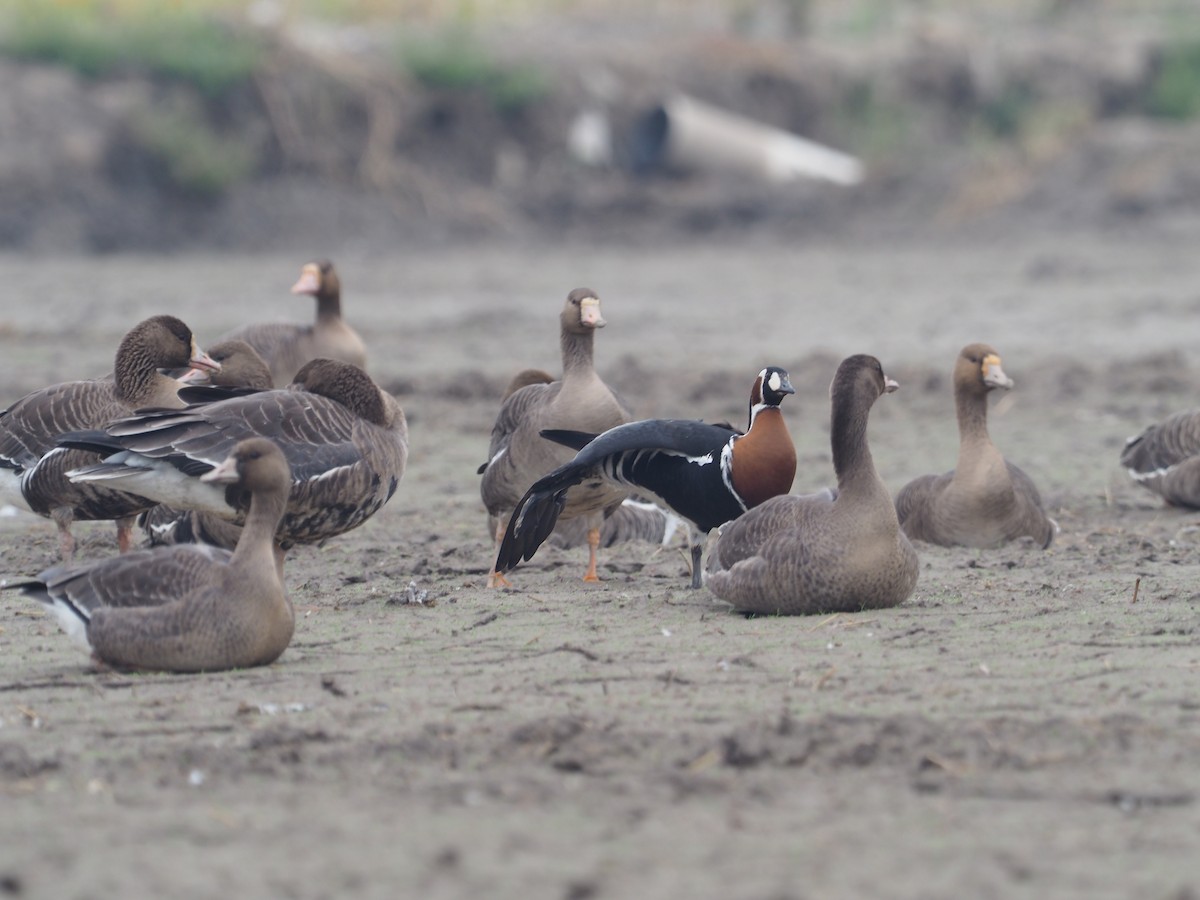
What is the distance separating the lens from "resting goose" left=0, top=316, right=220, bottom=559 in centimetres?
888

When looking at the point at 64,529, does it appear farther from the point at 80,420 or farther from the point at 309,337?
the point at 309,337

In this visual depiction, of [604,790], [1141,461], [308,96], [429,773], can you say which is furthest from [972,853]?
[308,96]

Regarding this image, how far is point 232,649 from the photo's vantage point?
21.4 ft

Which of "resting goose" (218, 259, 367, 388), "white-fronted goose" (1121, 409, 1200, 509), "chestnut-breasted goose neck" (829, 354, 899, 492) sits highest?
"resting goose" (218, 259, 367, 388)

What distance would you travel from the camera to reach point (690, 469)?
819cm

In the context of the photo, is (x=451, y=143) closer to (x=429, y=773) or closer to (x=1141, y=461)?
(x=1141, y=461)

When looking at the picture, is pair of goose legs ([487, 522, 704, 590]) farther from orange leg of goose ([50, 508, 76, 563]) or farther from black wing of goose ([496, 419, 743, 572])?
orange leg of goose ([50, 508, 76, 563])

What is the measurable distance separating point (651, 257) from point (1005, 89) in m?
9.24

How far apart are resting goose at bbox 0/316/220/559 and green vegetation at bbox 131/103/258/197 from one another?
1665 centimetres

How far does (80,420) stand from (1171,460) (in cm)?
614

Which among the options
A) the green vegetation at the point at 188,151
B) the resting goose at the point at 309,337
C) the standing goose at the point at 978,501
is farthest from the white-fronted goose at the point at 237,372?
the green vegetation at the point at 188,151

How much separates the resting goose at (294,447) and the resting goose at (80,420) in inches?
27.8

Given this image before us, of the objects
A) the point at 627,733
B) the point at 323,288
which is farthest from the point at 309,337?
the point at 627,733

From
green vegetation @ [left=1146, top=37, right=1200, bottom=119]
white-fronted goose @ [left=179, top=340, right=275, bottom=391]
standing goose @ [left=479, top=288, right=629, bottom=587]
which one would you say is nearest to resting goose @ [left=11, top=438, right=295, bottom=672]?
standing goose @ [left=479, top=288, right=629, bottom=587]
